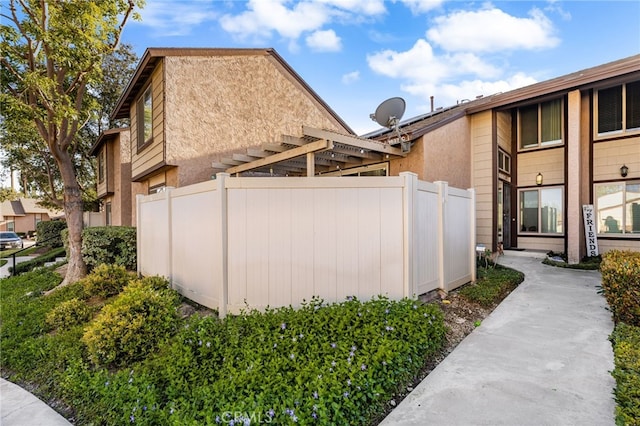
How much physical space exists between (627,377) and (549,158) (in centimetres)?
972

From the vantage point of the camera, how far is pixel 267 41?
34.0ft

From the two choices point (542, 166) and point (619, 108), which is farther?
point (542, 166)

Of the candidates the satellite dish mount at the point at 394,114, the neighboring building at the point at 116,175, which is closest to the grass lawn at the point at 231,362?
the satellite dish mount at the point at 394,114

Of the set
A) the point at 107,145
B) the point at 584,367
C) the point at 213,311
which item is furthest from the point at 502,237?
the point at 107,145

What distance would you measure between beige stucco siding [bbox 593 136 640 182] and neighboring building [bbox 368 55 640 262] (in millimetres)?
22

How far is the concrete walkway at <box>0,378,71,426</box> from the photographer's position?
121 inches

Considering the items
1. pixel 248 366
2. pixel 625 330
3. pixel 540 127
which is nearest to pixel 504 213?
pixel 540 127

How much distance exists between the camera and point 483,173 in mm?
9531

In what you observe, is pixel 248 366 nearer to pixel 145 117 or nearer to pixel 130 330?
pixel 130 330

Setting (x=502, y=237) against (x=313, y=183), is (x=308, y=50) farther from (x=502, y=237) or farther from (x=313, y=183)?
(x=502, y=237)

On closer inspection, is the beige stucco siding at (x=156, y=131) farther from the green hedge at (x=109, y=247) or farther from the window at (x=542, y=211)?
the window at (x=542, y=211)

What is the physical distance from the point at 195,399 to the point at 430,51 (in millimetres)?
12082

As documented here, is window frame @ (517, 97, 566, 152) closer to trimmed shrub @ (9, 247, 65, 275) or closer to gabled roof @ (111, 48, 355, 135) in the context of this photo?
gabled roof @ (111, 48, 355, 135)

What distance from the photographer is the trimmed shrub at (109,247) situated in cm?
796
